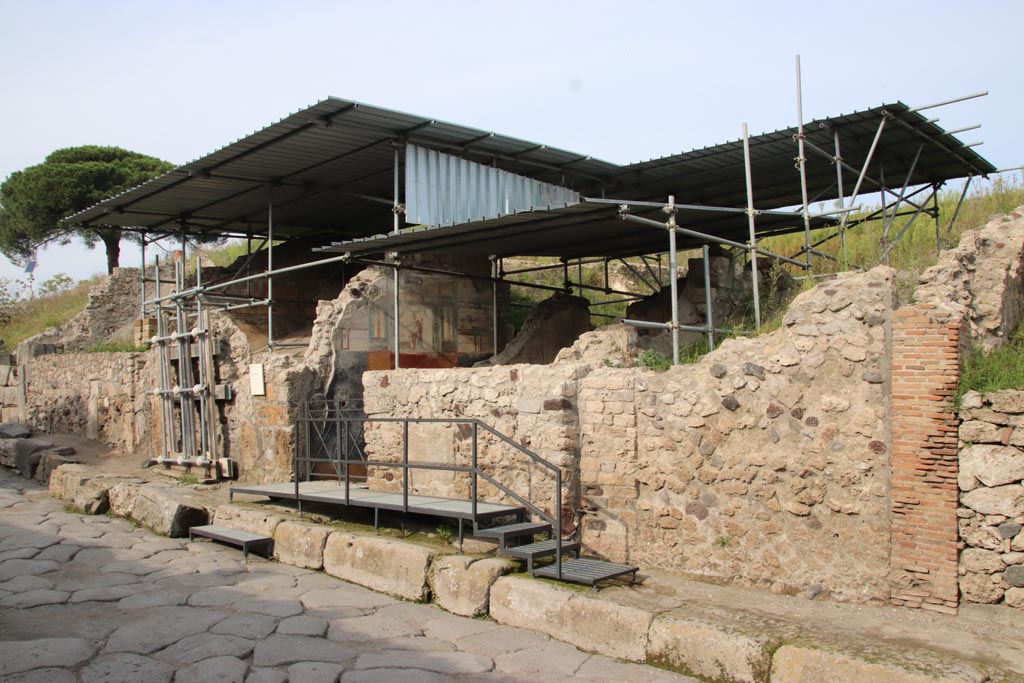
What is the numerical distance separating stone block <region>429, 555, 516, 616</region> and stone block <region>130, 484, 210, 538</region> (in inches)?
149

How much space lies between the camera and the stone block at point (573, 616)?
5.30 meters

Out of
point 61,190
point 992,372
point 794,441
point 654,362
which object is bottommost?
point 794,441

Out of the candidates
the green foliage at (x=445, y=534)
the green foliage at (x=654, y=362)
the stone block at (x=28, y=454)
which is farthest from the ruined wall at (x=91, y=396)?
the green foliage at (x=654, y=362)

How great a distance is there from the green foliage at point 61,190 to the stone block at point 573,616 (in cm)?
2736

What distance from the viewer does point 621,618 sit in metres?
5.36

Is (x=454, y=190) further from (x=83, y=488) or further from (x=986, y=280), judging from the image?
(x=986, y=280)

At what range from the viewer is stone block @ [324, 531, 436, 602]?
22.2 ft

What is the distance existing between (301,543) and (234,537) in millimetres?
836

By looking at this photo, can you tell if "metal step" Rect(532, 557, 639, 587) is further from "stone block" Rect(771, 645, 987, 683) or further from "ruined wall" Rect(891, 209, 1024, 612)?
"ruined wall" Rect(891, 209, 1024, 612)

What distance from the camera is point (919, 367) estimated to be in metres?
5.50

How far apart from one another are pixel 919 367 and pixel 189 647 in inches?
212

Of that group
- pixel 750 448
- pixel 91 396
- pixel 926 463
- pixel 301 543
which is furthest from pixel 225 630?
pixel 91 396

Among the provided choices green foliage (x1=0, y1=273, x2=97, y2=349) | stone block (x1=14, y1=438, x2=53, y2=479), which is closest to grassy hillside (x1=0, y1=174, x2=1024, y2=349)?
green foliage (x1=0, y1=273, x2=97, y2=349)

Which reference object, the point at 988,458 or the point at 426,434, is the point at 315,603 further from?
the point at 988,458
